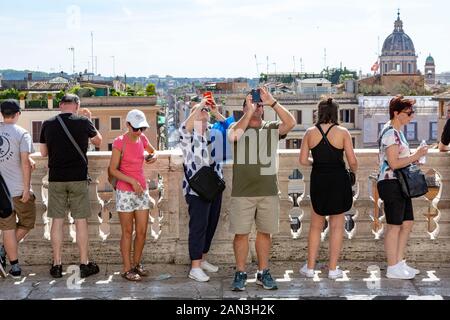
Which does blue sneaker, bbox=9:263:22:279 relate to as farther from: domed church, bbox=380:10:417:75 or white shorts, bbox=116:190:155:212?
domed church, bbox=380:10:417:75

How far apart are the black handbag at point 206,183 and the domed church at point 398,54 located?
5930 inches

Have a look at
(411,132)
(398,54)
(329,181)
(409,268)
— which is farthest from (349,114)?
(398,54)

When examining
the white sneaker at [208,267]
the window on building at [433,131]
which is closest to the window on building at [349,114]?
the window on building at [433,131]

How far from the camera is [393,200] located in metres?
6.99

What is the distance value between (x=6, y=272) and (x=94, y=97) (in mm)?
52311

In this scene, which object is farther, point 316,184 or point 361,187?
point 361,187

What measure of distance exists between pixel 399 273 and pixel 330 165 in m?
1.16

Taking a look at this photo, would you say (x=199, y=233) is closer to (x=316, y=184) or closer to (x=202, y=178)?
(x=202, y=178)

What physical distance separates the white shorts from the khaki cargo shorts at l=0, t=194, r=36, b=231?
32.6 inches

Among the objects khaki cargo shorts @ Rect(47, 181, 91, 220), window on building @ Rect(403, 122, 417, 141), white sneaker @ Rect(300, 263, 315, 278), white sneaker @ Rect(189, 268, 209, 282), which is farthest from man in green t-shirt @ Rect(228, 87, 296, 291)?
window on building @ Rect(403, 122, 417, 141)

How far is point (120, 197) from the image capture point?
23.0 feet

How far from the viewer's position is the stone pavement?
6.57 meters

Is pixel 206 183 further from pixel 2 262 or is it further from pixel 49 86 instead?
pixel 49 86

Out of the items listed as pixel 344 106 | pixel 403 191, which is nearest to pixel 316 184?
pixel 403 191
